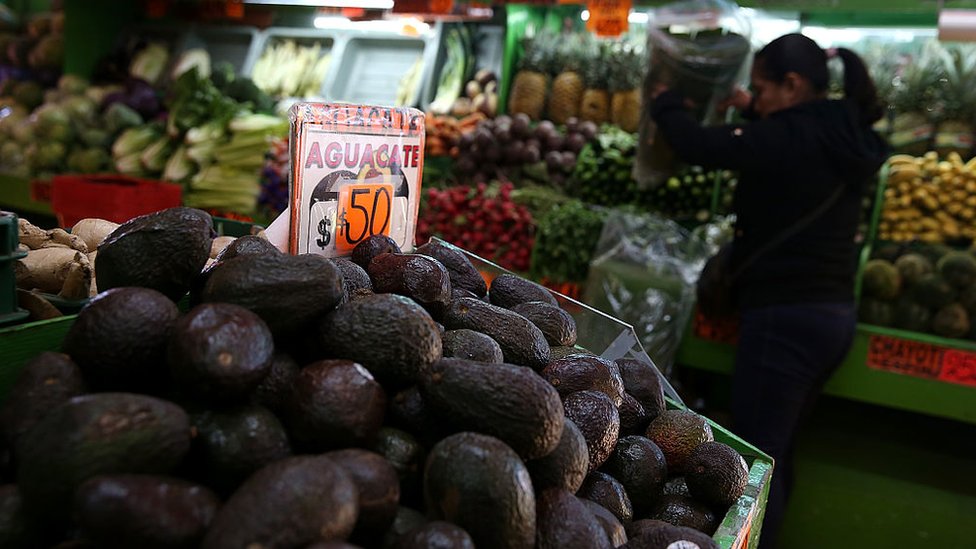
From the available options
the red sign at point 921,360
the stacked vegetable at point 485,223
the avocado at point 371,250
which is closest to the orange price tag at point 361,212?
the avocado at point 371,250

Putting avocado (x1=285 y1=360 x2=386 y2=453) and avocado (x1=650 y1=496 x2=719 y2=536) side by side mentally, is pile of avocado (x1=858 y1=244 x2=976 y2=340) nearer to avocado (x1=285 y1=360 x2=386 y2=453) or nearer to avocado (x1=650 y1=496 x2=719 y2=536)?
avocado (x1=650 y1=496 x2=719 y2=536)

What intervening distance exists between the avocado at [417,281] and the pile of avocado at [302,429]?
9cm

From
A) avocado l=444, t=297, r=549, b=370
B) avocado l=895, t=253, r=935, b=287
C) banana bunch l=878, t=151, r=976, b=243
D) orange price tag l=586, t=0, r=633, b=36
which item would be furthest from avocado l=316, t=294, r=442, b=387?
orange price tag l=586, t=0, r=633, b=36

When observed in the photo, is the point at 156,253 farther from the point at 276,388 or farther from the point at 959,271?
the point at 959,271

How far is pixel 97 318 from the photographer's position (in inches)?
44.1

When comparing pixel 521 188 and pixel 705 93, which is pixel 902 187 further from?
pixel 521 188

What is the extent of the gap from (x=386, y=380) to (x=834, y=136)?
2538mm

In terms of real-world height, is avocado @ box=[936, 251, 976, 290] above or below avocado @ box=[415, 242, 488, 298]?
below

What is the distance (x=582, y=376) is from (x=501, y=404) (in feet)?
1.12

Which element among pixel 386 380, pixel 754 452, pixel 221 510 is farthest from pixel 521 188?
pixel 221 510

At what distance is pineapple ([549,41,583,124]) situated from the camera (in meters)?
5.11

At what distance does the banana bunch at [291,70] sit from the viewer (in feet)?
20.3

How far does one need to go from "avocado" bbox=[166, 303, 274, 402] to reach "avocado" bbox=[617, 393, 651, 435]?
2.62 feet

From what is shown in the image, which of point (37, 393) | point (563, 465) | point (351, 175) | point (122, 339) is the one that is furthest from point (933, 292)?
point (37, 393)
